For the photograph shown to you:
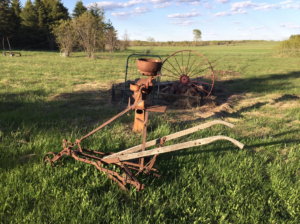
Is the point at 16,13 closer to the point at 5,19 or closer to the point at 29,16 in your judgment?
the point at 29,16

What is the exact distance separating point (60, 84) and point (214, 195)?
8337 millimetres

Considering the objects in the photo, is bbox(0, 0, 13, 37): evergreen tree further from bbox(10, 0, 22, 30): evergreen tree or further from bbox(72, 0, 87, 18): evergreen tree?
bbox(72, 0, 87, 18): evergreen tree

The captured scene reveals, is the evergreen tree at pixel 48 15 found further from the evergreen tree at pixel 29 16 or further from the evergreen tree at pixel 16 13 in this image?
the evergreen tree at pixel 16 13

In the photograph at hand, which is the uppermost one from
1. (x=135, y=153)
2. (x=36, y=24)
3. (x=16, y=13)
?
(x=16, y=13)

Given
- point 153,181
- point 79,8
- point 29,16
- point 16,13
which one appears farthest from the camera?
point 79,8

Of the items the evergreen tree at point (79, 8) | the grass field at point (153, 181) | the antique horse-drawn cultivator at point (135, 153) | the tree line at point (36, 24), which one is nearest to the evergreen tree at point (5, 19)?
the tree line at point (36, 24)

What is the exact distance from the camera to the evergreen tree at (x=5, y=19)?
104 feet

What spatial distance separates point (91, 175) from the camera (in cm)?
272

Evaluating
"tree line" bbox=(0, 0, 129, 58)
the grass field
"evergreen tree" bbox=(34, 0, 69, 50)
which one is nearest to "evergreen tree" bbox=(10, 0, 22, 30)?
"tree line" bbox=(0, 0, 129, 58)

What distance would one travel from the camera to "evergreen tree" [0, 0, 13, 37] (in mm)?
31625

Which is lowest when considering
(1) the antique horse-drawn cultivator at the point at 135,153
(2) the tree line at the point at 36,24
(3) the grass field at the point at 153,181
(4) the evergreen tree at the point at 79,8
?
(3) the grass field at the point at 153,181

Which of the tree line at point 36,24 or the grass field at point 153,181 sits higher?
the tree line at point 36,24

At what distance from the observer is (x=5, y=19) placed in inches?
1264

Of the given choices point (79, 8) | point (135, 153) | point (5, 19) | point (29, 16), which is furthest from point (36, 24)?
point (135, 153)
